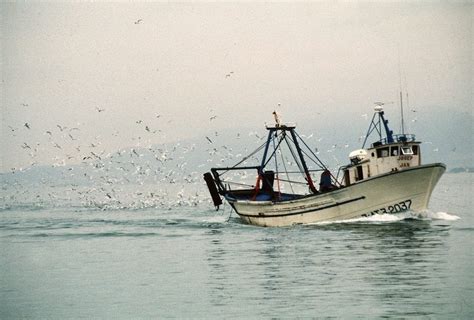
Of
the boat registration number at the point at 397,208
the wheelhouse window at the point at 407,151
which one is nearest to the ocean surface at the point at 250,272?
the boat registration number at the point at 397,208

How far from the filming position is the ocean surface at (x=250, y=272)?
23656mm

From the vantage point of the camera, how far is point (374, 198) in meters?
44.4

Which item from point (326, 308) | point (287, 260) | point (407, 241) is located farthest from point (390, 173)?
point (326, 308)

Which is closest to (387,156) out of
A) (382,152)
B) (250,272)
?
(382,152)

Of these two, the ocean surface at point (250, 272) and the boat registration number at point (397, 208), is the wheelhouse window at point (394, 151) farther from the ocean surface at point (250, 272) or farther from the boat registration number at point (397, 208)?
the ocean surface at point (250, 272)

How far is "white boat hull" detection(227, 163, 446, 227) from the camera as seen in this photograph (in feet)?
144

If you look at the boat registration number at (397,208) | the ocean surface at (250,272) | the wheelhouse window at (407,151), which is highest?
the wheelhouse window at (407,151)

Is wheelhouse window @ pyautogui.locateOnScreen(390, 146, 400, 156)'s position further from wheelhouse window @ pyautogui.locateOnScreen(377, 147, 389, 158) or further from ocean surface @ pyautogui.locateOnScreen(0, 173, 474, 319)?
ocean surface @ pyautogui.locateOnScreen(0, 173, 474, 319)

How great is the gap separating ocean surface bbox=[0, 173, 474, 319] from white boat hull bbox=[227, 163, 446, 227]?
63 centimetres

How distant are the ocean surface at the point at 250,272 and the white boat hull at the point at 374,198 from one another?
0.63 metres

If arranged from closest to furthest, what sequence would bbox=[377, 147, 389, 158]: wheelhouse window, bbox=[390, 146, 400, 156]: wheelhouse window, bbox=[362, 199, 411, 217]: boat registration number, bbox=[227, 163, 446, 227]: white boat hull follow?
bbox=[227, 163, 446, 227]: white boat hull
bbox=[362, 199, 411, 217]: boat registration number
bbox=[390, 146, 400, 156]: wheelhouse window
bbox=[377, 147, 389, 158]: wheelhouse window

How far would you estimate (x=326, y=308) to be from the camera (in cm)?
2302

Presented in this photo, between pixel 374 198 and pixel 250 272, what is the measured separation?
15.8 meters

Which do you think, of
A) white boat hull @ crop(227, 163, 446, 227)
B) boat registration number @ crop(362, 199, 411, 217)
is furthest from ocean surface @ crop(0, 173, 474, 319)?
white boat hull @ crop(227, 163, 446, 227)
